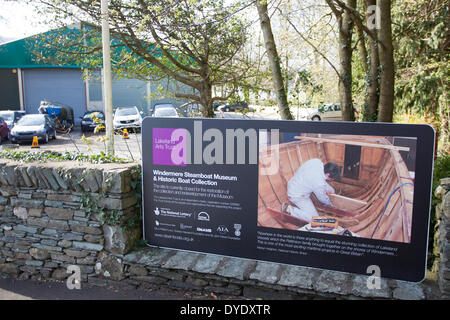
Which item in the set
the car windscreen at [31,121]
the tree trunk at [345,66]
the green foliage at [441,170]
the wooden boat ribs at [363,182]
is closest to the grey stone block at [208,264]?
the wooden boat ribs at [363,182]

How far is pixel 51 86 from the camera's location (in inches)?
1257

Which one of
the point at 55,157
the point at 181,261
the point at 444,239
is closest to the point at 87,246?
the point at 181,261

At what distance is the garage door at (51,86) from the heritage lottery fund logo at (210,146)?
29784 millimetres

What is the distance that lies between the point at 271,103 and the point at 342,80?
3.00 metres

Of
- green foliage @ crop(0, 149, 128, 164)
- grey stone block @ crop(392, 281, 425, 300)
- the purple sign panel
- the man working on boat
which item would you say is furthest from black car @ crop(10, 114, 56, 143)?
grey stone block @ crop(392, 281, 425, 300)

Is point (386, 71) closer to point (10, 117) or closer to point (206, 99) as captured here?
point (206, 99)

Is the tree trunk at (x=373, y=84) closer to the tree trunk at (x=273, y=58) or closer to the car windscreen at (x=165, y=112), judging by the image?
the tree trunk at (x=273, y=58)

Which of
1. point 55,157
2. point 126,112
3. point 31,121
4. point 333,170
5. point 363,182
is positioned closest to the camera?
point 363,182

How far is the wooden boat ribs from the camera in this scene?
152 inches

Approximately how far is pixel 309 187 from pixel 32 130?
21.1 meters

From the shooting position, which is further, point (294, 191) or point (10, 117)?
point (10, 117)

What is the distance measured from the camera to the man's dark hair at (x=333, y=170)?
13.3ft
